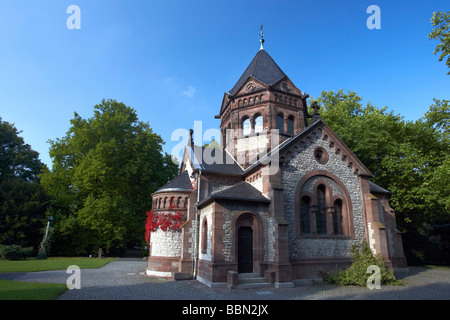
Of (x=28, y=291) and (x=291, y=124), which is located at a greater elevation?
(x=291, y=124)

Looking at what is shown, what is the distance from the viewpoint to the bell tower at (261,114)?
2048cm

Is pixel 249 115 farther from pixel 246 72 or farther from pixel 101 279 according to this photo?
pixel 101 279

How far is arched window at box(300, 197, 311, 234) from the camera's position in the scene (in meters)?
15.1

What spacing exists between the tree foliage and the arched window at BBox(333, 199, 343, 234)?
621 cm

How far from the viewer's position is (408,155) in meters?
20.4

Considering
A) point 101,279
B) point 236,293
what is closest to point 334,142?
point 236,293

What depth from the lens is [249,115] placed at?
70.4ft

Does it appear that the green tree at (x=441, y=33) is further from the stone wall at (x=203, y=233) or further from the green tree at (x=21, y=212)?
the green tree at (x=21, y=212)

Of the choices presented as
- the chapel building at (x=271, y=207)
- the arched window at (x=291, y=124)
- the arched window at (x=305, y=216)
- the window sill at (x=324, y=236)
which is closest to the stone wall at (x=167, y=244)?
the chapel building at (x=271, y=207)

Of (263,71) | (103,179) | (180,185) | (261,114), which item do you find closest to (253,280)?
(180,185)

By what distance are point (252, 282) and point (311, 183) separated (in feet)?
22.4

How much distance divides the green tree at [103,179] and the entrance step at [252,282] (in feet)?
56.3

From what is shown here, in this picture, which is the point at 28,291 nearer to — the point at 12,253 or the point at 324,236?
the point at 324,236
